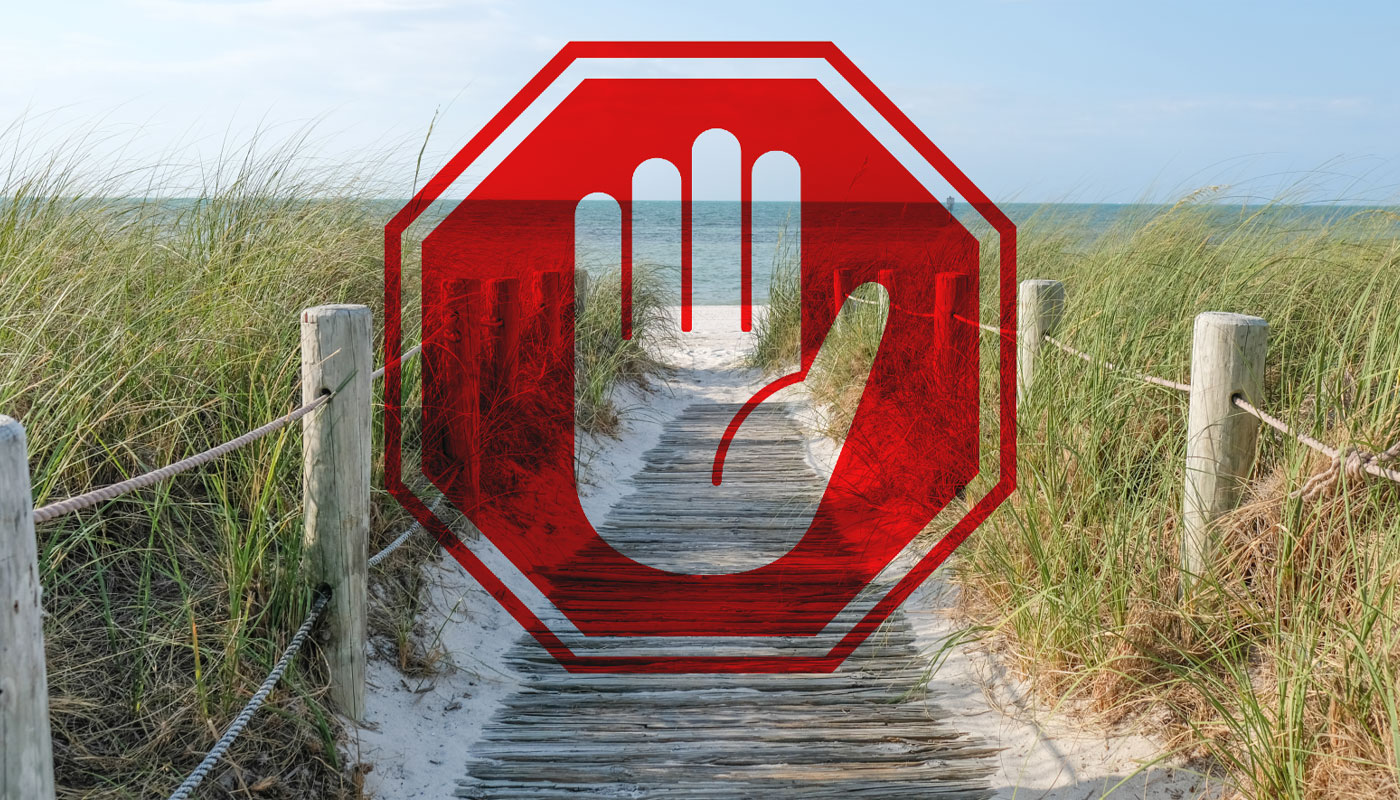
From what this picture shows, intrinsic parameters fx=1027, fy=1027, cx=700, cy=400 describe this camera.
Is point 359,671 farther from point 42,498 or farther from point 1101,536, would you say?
point 1101,536

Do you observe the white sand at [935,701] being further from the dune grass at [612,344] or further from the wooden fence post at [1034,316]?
the dune grass at [612,344]

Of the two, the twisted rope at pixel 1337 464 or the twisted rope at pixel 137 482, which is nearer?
the twisted rope at pixel 137 482

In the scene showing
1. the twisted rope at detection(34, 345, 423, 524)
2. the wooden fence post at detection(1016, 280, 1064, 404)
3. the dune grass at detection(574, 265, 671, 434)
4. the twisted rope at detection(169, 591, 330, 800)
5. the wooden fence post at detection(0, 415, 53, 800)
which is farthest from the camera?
the dune grass at detection(574, 265, 671, 434)

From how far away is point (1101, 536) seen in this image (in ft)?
10.3

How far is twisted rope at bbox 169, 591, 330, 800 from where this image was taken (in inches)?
77.1

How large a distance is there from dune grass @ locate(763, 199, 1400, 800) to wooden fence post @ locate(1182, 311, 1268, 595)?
60 millimetres

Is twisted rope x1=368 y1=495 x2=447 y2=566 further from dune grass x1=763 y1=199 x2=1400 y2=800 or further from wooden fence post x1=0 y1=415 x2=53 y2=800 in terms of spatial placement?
dune grass x1=763 y1=199 x2=1400 y2=800

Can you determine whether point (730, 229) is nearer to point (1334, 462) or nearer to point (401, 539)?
point (401, 539)

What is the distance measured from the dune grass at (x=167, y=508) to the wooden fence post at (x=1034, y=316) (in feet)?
8.08

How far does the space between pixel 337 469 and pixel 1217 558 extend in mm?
2426

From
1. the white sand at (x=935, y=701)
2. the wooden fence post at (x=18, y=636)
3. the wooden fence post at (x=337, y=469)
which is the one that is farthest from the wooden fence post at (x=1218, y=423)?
the wooden fence post at (x=18, y=636)

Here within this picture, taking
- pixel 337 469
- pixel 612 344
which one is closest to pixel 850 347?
pixel 612 344

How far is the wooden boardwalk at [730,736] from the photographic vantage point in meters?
2.81

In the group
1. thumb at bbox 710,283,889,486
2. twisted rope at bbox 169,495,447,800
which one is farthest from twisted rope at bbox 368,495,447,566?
thumb at bbox 710,283,889,486
